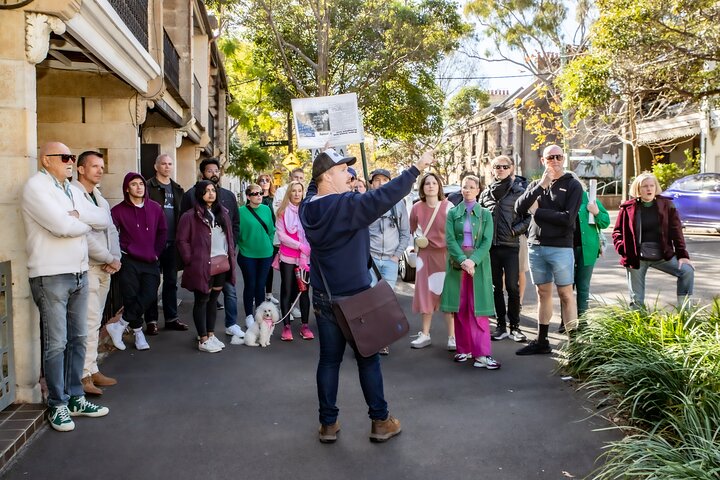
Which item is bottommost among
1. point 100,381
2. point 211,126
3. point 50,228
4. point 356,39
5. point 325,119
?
point 100,381

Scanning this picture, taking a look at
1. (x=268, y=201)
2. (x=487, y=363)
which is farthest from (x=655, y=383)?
(x=268, y=201)

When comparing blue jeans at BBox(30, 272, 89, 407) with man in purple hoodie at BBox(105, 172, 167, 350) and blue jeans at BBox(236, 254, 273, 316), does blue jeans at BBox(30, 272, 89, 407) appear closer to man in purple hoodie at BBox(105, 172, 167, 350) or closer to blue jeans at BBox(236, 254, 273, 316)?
man in purple hoodie at BBox(105, 172, 167, 350)

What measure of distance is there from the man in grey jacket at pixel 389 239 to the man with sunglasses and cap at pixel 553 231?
1.46 meters

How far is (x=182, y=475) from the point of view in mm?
4340

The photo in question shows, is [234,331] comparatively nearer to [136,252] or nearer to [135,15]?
[136,252]

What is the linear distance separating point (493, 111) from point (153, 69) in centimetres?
4042

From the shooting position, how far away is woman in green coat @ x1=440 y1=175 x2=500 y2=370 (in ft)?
22.8

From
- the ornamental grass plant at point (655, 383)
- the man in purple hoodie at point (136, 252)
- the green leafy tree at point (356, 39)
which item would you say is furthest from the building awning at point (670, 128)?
the man in purple hoodie at point (136, 252)

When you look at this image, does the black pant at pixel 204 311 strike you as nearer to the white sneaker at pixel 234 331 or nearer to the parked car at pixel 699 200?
the white sneaker at pixel 234 331

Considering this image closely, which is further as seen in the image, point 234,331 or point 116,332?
point 234,331

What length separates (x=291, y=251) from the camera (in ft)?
27.6

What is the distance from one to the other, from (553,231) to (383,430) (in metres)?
3.13

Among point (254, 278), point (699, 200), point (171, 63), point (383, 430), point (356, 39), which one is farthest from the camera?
point (356, 39)

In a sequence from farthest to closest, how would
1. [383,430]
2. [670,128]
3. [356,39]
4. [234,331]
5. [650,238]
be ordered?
[670,128], [356,39], [234,331], [650,238], [383,430]
